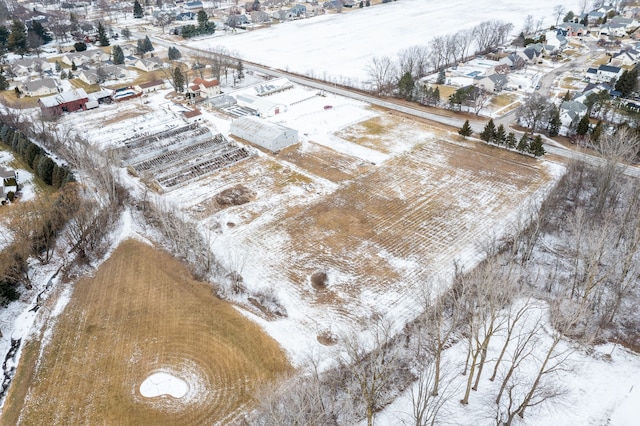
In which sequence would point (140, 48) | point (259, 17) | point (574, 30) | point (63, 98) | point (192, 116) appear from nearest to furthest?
1. point (192, 116)
2. point (63, 98)
3. point (140, 48)
4. point (574, 30)
5. point (259, 17)

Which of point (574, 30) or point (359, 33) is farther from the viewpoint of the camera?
point (359, 33)

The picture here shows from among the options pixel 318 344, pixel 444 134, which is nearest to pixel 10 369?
pixel 318 344

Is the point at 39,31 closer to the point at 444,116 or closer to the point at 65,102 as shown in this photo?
the point at 65,102

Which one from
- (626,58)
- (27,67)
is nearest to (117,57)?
(27,67)

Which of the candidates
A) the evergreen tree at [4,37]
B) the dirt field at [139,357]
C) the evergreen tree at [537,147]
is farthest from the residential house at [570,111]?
the evergreen tree at [4,37]

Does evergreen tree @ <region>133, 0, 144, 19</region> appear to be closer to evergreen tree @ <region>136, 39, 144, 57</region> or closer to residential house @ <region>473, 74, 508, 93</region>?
evergreen tree @ <region>136, 39, 144, 57</region>

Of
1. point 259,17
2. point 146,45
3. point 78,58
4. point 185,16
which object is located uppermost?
point 259,17

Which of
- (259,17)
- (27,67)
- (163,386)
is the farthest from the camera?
(259,17)

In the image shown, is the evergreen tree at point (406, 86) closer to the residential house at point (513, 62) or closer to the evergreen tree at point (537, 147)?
the evergreen tree at point (537, 147)
